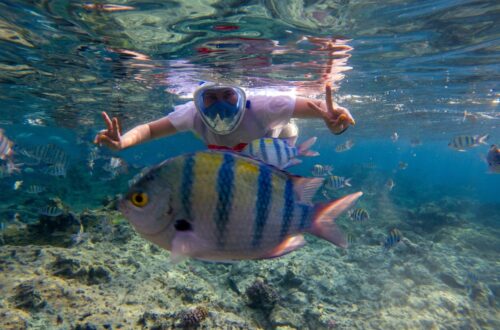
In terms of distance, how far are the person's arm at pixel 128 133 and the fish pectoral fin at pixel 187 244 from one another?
2.02 metres

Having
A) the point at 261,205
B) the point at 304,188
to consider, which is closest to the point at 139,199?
the point at 261,205

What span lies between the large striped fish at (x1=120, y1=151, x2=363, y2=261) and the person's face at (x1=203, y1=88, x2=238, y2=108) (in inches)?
75.7

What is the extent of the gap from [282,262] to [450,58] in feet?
36.6

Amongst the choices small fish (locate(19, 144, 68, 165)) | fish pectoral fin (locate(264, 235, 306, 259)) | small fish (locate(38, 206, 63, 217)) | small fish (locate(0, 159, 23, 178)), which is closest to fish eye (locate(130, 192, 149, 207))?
fish pectoral fin (locate(264, 235, 306, 259))

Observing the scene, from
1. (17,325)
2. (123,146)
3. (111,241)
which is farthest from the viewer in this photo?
(111,241)

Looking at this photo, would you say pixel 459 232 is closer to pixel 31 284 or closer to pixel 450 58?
pixel 450 58

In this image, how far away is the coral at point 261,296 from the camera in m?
6.89

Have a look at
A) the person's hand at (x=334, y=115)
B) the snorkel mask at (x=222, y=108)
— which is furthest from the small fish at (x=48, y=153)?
the person's hand at (x=334, y=115)

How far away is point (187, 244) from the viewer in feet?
5.93

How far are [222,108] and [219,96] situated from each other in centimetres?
24

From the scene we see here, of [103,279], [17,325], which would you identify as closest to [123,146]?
[17,325]

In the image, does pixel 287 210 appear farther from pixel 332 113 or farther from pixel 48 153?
pixel 48 153

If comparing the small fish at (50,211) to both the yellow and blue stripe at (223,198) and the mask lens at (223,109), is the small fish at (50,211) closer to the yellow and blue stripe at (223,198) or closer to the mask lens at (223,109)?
the mask lens at (223,109)

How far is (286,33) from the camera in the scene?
383 inches
